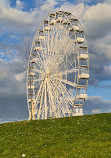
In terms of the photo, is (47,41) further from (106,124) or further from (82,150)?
(82,150)

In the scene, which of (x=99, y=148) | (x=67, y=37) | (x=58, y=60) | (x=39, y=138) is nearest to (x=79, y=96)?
(x=58, y=60)

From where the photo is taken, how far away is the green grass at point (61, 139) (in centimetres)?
1777

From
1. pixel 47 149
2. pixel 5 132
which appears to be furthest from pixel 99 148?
pixel 5 132

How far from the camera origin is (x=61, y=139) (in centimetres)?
2025

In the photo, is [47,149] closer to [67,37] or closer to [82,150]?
[82,150]

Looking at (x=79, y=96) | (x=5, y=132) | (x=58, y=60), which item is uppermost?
(x=58, y=60)

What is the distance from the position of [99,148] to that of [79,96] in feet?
70.9

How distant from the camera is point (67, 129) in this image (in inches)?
902

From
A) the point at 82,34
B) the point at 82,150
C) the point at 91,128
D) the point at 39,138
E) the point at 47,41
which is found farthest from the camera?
the point at 47,41

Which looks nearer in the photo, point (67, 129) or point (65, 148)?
point (65, 148)

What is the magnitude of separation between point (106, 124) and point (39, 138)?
6.26 m

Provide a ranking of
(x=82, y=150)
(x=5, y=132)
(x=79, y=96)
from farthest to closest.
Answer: (x=79, y=96) → (x=5, y=132) → (x=82, y=150)

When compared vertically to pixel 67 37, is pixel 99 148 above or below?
below

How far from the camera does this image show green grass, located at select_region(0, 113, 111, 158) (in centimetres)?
1777
